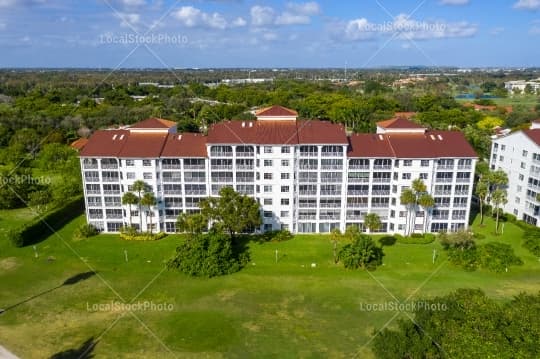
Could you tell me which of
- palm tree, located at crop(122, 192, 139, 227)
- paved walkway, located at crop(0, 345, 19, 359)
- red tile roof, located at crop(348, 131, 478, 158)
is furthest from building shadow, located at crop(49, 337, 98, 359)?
red tile roof, located at crop(348, 131, 478, 158)

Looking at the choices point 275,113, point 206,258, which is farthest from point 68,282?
point 275,113

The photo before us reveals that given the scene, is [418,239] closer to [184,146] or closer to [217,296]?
[217,296]

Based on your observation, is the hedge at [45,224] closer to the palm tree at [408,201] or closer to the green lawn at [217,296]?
the green lawn at [217,296]

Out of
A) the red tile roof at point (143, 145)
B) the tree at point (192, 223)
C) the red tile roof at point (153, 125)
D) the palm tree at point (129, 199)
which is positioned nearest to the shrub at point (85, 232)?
the palm tree at point (129, 199)

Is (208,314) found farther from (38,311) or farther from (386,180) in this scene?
(386,180)

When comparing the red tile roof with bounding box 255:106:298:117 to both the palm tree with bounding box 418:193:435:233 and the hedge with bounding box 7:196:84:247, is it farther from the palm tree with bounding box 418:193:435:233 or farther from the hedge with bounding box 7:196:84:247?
the hedge with bounding box 7:196:84:247

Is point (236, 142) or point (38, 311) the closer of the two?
point (38, 311)

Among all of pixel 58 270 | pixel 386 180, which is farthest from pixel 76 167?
pixel 386 180

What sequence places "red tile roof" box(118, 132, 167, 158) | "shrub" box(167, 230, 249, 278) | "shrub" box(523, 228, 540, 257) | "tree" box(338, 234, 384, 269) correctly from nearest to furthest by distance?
"shrub" box(167, 230, 249, 278) → "tree" box(338, 234, 384, 269) → "shrub" box(523, 228, 540, 257) → "red tile roof" box(118, 132, 167, 158)
